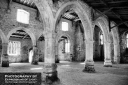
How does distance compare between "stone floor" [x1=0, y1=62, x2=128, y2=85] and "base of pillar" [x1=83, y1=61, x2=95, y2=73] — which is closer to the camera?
"stone floor" [x1=0, y1=62, x2=128, y2=85]

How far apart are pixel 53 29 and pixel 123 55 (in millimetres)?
13900

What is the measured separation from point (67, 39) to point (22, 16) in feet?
31.0

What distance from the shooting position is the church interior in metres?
5.86

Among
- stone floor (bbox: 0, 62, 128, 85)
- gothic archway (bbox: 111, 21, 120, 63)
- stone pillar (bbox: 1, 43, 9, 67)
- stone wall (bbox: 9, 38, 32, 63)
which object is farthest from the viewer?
stone wall (bbox: 9, 38, 32, 63)

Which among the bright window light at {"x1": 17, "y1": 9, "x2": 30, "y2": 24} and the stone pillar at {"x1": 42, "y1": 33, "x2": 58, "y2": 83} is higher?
the bright window light at {"x1": 17, "y1": 9, "x2": 30, "y2": 24}

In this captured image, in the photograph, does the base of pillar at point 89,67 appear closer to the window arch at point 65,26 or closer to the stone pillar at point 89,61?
the stone pillar at point 89,61

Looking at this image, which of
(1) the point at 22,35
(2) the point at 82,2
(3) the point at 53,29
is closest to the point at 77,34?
(1) the point at 22,35

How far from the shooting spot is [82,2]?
786cm

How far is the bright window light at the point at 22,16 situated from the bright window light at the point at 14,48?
541 cm

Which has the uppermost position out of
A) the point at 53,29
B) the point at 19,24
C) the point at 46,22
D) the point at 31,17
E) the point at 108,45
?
the point at 31,17

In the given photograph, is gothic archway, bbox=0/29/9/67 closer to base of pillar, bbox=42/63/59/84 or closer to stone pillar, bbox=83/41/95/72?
base of pillar, bbox=42/63/59/84

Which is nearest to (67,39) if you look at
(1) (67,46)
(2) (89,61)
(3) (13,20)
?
(1) (67,46)

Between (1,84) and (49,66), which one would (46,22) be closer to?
(49,66)

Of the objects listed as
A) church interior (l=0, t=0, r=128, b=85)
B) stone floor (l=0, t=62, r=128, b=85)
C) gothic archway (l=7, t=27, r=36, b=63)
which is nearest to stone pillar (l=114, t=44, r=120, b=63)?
church interior (l=0, t=0, r=128, b=85)
